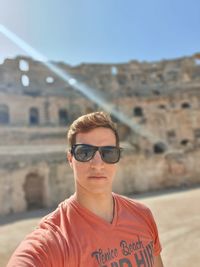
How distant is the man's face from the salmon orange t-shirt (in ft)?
0.60

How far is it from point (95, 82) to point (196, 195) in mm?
33069

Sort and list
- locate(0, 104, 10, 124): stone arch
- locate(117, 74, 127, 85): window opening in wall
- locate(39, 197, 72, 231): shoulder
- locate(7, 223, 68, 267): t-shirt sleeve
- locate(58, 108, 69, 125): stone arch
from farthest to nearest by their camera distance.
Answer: locate(117, 74, 127, 85): window opening in wall → locate(58, 108, 69, 125): stone arch → locate(0, 104, 10, 124): stone arch → locate(39, 197, 72, 231): shoulder → locate(7, 223, 68, 267): t-shirt sleeve

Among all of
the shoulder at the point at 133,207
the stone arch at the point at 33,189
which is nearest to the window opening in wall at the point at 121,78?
the stone arch at the point at 33,189

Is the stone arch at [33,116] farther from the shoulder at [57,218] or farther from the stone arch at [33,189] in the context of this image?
the shoulder at [57,218]

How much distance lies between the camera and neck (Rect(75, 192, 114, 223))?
221cm

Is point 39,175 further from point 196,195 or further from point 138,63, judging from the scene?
point 138,63

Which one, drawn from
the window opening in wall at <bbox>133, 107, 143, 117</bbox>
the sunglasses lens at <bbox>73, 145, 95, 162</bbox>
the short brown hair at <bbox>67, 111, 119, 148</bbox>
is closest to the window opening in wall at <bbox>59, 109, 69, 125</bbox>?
the window opening in wall at <bbox>133, 107, 143, 117</bbox>

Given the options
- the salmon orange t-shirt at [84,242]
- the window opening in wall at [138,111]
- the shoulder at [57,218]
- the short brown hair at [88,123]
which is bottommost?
the salmon orange t-shirt at [84,242]

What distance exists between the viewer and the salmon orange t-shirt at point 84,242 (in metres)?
1.80

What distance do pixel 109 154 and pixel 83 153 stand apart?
0.75ft

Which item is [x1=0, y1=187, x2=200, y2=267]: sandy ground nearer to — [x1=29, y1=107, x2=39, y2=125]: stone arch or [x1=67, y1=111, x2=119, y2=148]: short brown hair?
[x1=67, y1=111, x2=119, y2=148]: short brown hair

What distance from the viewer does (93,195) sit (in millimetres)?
2223

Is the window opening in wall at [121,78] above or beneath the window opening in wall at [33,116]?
above

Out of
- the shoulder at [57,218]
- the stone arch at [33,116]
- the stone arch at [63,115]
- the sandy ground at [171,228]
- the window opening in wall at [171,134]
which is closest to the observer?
the shoulder at [57,218]
